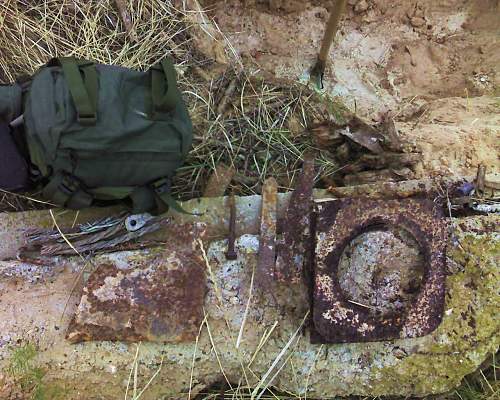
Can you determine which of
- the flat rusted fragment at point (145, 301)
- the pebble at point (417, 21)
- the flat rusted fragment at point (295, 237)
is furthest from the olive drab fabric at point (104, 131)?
the pebble at point (417, 21)

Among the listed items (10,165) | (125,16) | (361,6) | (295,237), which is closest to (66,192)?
(10,165)

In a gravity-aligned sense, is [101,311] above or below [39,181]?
below

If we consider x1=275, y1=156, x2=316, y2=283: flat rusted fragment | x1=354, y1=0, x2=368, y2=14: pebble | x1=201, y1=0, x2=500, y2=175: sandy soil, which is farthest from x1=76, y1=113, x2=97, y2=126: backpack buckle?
x1=354, y1=0, x2=368, y2=14: pebble

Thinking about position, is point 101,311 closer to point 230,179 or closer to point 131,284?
point 131,284

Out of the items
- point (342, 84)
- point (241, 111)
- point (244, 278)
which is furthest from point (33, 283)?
point (342, 84)

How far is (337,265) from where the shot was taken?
7.25 ft

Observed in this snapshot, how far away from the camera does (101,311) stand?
2.19 metres

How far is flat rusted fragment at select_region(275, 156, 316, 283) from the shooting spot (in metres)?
2.30

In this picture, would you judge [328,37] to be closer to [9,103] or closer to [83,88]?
[83,88]

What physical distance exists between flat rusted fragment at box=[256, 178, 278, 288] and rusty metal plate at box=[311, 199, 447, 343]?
0.21 m

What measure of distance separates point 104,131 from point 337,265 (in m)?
1.07

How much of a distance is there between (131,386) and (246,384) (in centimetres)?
49

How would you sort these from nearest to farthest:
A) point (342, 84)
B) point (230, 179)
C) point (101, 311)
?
point (101, 311) < point (230, 179) < point (342, 84)

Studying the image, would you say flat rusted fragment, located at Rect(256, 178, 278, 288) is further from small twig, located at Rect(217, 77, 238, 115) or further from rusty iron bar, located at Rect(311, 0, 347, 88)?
rusty iron bar, located at Rect(311, 0, 347, 88)
